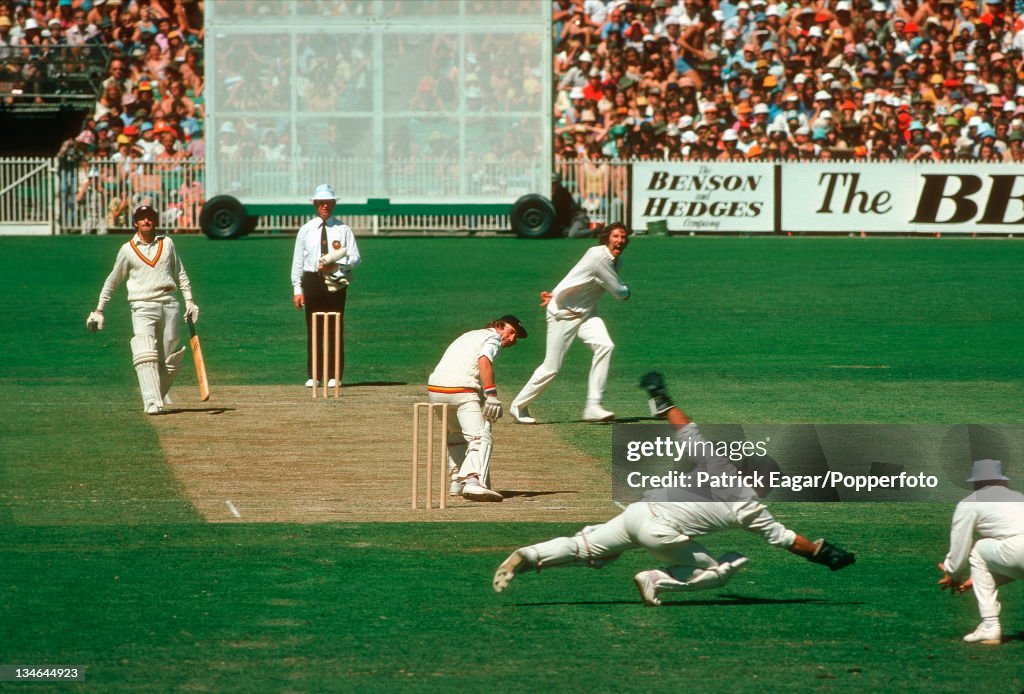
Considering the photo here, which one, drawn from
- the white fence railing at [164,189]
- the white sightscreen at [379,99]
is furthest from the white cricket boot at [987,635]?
the white fence railing at [164,189]

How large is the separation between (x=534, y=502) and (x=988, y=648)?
4.44m

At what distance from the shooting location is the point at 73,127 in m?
36.1

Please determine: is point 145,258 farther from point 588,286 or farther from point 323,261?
point 588,286

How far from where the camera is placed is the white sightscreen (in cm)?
3356

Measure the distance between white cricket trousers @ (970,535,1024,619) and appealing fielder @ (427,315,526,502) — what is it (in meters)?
4.40

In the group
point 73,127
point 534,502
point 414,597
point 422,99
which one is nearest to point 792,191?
point 422,99

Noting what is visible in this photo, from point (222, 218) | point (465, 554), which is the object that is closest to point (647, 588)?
point (465, 554)

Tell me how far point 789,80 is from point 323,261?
21401mm

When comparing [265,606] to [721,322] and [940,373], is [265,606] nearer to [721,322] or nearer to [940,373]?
[940,373]

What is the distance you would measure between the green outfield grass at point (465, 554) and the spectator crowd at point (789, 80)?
1186 cm

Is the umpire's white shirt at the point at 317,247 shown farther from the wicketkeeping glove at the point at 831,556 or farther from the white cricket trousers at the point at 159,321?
the wicketkeeping glove at the point at 831,556

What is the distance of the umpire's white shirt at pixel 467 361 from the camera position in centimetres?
1230

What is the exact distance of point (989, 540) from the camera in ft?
27.3

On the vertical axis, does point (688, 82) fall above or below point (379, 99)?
above
